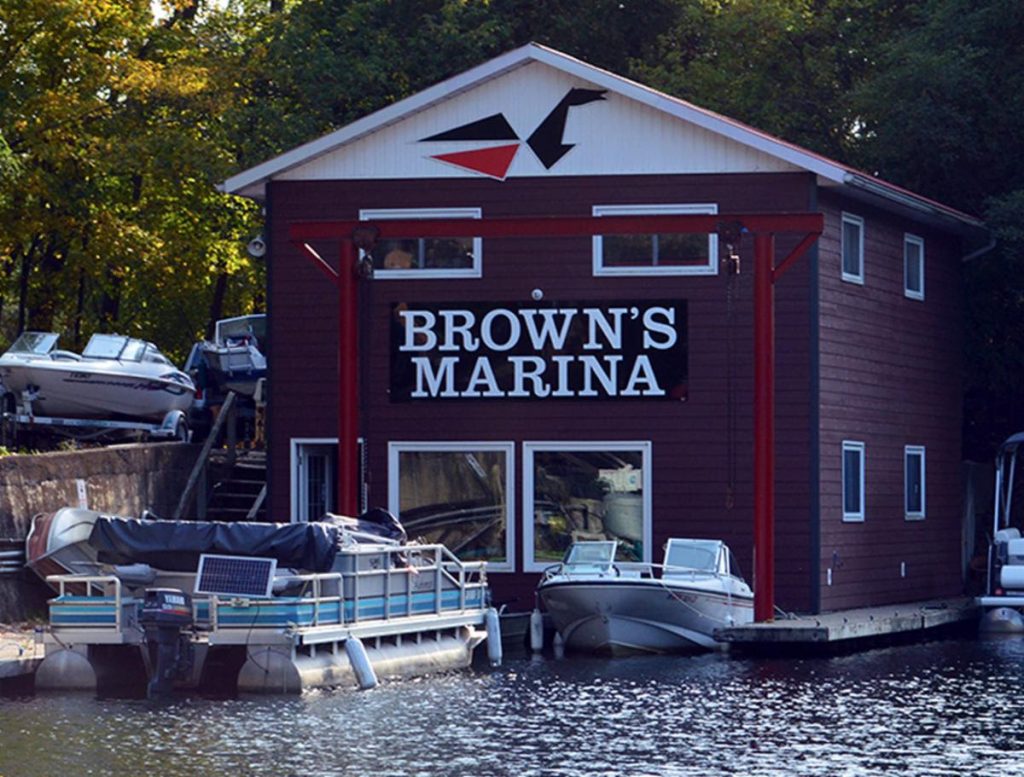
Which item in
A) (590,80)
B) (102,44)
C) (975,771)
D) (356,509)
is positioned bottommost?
(975,771)

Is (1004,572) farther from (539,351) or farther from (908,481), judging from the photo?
Result: (539,351)

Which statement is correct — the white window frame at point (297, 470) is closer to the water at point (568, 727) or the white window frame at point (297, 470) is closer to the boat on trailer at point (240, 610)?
the boat on trailer at point (240, 610)

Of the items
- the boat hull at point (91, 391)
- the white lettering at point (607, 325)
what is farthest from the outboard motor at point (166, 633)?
the boat hull at point (91, 391)

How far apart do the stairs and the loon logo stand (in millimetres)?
7115

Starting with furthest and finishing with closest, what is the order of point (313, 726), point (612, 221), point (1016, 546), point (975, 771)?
point (1016, 546) < point (612, 221) < point (313, 726) < point (975, 771)

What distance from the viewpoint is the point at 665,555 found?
29828 millimetres

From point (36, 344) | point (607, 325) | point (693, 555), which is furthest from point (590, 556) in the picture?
point (36, 344)

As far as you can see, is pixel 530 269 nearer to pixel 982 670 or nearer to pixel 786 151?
pixel 786 151

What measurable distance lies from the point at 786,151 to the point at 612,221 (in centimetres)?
343

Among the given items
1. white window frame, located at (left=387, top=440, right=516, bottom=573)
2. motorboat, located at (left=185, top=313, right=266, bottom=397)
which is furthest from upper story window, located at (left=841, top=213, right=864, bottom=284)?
motorboat, located at (left=185, top=313, right=266, bottom=397)

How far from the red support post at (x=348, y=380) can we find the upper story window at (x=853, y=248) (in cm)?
805

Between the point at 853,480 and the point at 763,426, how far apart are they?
15.0 ft

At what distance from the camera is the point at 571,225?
96.4ft

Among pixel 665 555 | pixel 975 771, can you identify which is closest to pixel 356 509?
pixel 665 555
